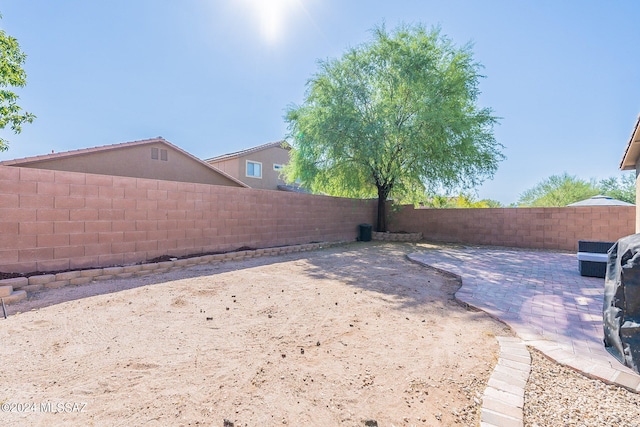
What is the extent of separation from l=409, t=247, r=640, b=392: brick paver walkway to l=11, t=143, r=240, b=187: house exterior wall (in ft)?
36.6

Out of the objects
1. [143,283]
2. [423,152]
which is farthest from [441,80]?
[143,283]

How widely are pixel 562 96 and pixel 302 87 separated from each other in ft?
35.1

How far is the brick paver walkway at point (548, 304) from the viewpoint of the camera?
2.54m

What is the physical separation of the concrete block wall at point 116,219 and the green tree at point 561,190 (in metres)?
25.2

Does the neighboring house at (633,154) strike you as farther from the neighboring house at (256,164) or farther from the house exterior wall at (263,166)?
the house exterior wall at (263,166)

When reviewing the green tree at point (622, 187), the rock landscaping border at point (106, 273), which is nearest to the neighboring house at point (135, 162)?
the rock landscaping border at point (106, 273)

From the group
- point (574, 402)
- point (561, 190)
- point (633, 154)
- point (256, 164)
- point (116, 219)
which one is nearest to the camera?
point (574, 402)

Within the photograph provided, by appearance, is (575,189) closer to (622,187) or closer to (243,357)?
(622,187)

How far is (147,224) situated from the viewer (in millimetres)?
6535

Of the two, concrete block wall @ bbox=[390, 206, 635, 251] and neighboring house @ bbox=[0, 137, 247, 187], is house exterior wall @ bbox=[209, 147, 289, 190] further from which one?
concrete block wall @ bbox=[390, 206, 635, 251]

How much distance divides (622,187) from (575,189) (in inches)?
108

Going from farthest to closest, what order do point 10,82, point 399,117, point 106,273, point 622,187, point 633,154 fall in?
point 622,187 → point 399,117 → point 10,82 → point 633,154 → point 106,273

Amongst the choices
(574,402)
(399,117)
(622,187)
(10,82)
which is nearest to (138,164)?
(10,82)

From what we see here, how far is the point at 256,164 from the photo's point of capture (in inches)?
756
